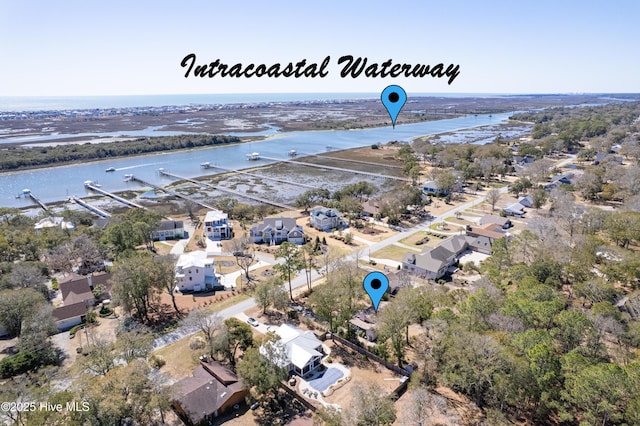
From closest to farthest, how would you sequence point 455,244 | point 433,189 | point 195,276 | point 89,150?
point 195,276 → point 455,244 → point 433,189 → point 89,150

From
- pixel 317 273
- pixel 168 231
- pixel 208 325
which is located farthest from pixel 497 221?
pixel 168 231

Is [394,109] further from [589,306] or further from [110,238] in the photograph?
[110,238]

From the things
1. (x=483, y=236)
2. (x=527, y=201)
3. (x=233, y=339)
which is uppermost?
(x=527, y=201)

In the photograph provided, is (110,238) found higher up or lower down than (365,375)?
higher up

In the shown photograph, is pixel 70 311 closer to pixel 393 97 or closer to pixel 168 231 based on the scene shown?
pixel 168 231

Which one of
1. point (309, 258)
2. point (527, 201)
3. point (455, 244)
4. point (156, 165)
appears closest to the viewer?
point (309, 258)

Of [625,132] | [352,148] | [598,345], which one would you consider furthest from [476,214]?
[625,132]

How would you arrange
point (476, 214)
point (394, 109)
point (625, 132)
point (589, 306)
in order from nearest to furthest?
point (394, 109)
point (589, 306)
point (476, 214)
point (625, 132)
